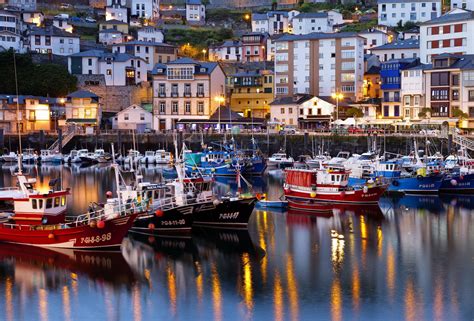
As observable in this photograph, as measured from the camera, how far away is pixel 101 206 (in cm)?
2964

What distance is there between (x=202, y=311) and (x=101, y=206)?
374 inches

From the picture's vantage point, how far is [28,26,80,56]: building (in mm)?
93000

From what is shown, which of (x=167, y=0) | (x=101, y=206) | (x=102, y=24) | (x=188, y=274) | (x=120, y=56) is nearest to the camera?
(x=188, y=274)

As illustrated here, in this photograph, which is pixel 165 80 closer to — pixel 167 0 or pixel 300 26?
pixel 300 26

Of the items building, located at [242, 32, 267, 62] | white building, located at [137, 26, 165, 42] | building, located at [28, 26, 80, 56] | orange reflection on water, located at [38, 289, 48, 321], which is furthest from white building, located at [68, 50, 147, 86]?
orange reflection on water, located at [38, 289, 48, 321]

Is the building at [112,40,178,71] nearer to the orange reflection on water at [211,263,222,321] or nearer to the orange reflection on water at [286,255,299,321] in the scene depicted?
the orange reflection on water at [286,255,299,321]

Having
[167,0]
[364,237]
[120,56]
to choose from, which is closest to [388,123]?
[120,56]

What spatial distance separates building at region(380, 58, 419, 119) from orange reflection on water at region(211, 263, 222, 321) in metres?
49.1

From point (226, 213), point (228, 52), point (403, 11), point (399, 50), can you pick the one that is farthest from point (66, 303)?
point (403, 11)

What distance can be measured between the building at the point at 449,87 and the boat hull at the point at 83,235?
43.2 metres

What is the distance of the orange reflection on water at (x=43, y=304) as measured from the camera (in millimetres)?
21312

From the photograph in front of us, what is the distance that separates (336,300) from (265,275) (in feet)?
11.5

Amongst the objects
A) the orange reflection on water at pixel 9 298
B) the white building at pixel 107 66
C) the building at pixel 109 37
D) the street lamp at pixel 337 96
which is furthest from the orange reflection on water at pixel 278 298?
the building at pixel 109 37

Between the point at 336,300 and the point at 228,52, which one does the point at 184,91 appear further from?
the point at 336,300
